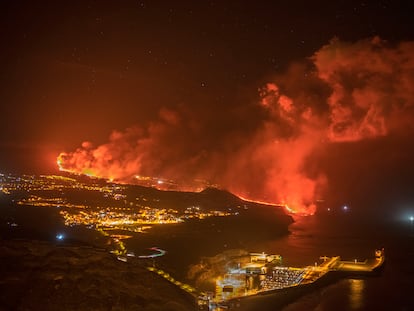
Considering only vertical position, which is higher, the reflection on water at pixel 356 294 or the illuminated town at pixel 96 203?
the illuminated town at pixel 96 203

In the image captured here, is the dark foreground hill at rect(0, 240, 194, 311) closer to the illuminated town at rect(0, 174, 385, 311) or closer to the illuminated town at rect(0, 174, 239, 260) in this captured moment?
the illuminated town at rect(0, 174, 385, 311)

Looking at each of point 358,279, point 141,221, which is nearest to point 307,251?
point 358,279

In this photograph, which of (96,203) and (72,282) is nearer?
(72,282)

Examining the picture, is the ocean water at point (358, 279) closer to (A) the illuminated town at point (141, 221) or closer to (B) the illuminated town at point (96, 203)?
(A) the illuminated town at point (141, 221)

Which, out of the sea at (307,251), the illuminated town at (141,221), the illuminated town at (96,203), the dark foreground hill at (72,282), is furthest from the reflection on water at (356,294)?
the illuminated town at (96,203)

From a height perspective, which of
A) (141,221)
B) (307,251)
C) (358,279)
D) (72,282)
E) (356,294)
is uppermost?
(141,221)

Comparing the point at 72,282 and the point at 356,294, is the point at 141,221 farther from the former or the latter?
the point at 72,282
